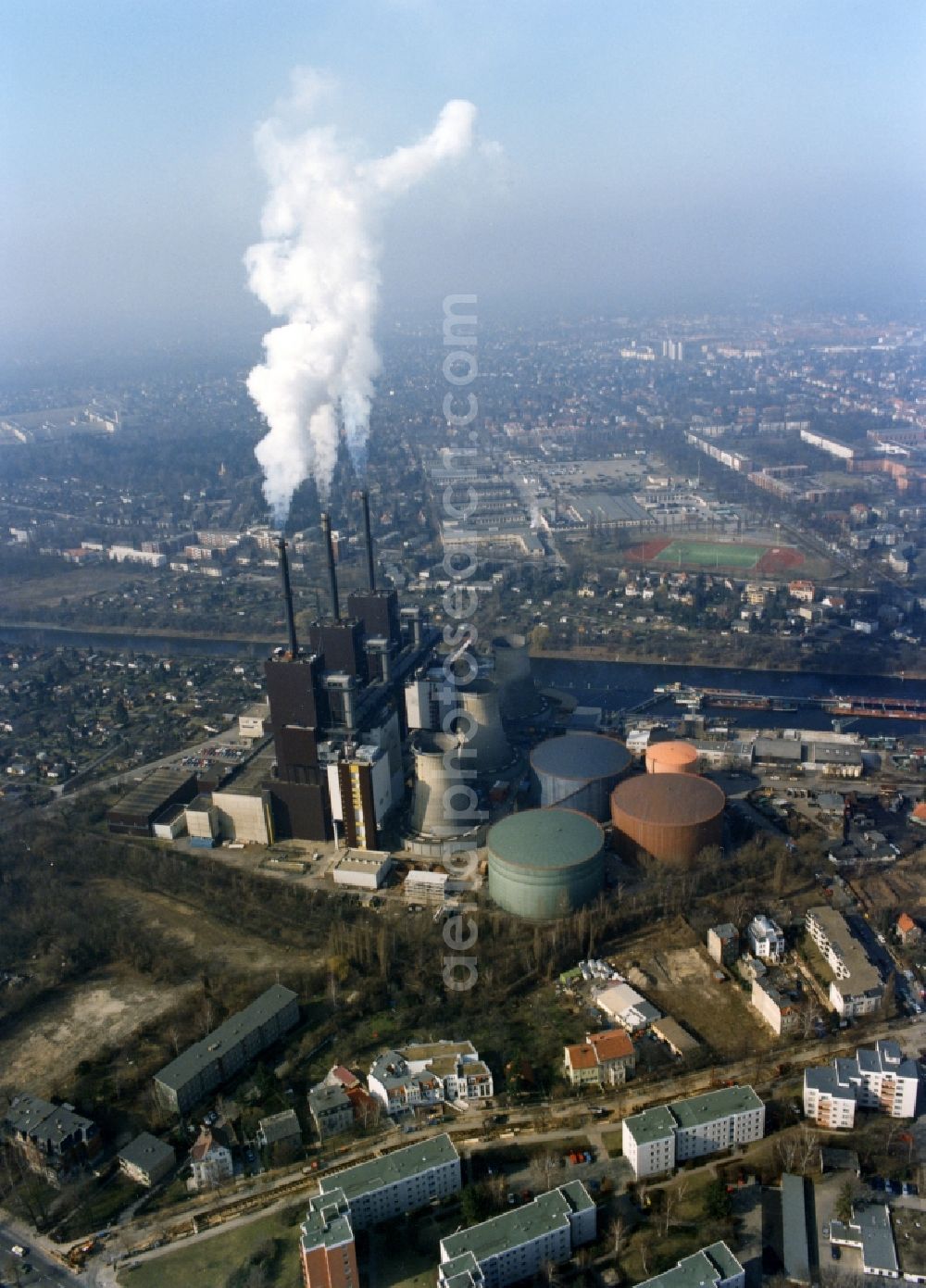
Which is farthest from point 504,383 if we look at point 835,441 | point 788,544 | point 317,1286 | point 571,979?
point 317,1286

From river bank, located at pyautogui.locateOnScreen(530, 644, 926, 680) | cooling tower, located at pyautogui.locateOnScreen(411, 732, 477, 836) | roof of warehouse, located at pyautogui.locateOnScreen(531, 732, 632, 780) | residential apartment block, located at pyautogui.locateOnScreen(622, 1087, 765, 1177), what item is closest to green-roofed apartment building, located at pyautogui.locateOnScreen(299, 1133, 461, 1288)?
residential apartment block, located at pyautogui.locateOnScreen(622, 1087, 765, 1177)

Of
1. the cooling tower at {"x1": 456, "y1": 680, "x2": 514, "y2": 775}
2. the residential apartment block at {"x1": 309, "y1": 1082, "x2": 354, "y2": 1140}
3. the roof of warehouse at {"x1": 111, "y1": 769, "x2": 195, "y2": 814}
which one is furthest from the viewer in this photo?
the cooling tower at {"x1": 456, "y1": 680, "x2": 514, "y2": 775}

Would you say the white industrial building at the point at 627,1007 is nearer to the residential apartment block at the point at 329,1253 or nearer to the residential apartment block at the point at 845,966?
the residential apartment block at the point at 845,966

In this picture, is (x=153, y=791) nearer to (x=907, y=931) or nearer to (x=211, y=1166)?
(x=211, y=1166)

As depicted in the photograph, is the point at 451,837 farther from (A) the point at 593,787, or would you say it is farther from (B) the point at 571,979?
(B) the point at 571,979

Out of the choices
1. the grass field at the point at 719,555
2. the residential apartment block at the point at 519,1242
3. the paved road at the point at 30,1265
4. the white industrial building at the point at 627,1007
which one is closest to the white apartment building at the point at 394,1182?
the residential apartment block at the point at 519,1242

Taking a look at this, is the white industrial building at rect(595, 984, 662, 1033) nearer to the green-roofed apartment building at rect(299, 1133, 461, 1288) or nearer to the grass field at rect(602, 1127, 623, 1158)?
the grass field at rect(602, 1127, 623, 1158)
